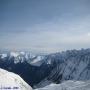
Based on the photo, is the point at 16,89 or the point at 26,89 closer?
the point at 16,89

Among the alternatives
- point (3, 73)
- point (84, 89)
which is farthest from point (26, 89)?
point (84, 89)

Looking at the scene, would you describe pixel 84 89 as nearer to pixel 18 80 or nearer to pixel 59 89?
pixel 59 89

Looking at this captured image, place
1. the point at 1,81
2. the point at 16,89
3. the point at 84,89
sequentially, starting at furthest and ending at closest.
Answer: the point at 1,81
the point at 84,89
the point at 16,89

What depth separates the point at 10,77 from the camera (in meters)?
144

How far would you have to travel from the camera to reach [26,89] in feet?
479

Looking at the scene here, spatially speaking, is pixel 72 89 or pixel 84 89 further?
pixel 72 89

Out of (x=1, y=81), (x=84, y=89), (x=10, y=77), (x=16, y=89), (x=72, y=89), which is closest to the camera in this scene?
(x=16, y=89)

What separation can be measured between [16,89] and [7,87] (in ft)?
11.4

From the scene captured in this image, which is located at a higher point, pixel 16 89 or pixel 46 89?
pixel 16 89

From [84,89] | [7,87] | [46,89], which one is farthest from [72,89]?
[7,87]

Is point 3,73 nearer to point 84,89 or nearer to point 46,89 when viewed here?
point 46,89

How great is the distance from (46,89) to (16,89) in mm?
71248

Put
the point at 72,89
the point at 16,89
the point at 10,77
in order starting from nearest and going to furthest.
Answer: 1. the point at 16,89
2. the point at 72,89
3. the point at 10,77

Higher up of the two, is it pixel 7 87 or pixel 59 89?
pixel 7 87
